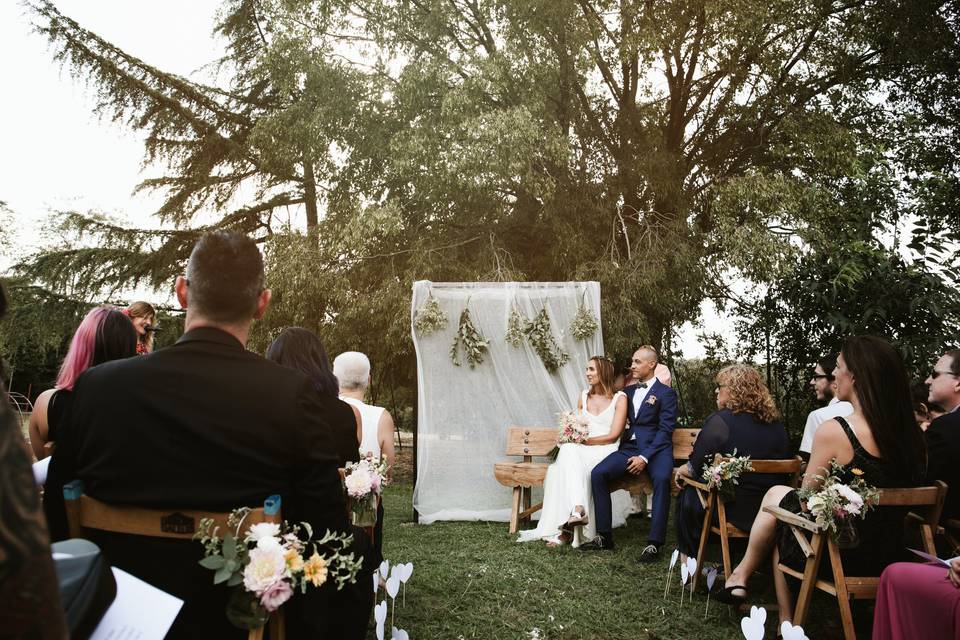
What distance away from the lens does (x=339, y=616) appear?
1.88 metres

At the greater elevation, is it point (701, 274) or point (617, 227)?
point (617, 227)

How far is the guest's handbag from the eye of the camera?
865 millimetres

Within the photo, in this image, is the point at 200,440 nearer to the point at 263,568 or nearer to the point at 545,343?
the point at 263,568

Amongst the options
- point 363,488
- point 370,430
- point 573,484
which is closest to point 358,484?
point 363,488

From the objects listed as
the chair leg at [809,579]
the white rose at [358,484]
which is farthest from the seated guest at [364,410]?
the chair leg at [809,579]

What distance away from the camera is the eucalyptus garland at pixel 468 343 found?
7480mm

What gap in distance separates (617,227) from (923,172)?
11.9ft

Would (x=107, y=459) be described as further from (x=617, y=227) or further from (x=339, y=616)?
(x=617, y=227)

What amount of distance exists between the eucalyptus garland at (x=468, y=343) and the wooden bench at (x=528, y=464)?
86 cm

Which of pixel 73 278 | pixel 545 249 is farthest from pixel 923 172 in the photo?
pixel 73 278

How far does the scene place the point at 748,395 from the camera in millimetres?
4723

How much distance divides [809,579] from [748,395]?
165cm

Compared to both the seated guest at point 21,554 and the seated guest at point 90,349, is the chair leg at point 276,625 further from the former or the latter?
the seated guest at point 90,349

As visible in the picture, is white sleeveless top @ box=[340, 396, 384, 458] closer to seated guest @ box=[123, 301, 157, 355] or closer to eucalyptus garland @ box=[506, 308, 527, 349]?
seated guest @ box=[123, 301, 157, 355]
